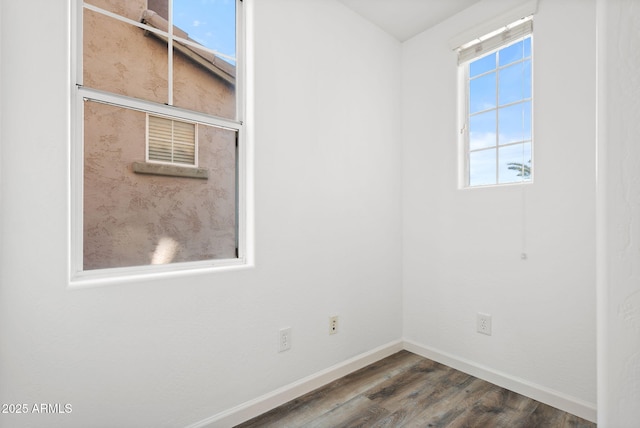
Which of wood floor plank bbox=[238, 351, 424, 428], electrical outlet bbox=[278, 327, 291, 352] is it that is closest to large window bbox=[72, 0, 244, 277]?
electrical outlet bbox=[278, 327, 291, 352]

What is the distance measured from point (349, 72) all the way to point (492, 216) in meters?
1.47

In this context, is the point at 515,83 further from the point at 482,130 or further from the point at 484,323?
the point at 484,323

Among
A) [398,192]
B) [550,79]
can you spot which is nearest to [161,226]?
[398,192]

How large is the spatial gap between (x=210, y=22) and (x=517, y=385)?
289cm

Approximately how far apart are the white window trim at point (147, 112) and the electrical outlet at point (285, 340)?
0.48 meters

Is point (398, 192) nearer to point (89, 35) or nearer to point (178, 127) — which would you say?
point (178, 127)

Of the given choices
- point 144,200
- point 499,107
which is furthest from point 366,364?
point 499,107

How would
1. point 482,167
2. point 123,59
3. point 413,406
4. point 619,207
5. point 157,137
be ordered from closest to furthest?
point 619,207
point 123,59
point 157,137
point 413,406
point 482,167

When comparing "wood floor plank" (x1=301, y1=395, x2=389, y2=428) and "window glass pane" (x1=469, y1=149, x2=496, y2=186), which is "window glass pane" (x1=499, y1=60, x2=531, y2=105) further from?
"wood floor plank" (x1=301, y1=395, x2=389, y2=428)

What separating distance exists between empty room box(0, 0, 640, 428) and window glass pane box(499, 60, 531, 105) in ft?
0.07

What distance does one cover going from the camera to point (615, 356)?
42 centimetres

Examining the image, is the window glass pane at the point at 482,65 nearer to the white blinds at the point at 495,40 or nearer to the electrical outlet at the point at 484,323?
the white blinds at the point at 495,40

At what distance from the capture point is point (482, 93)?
2.26 meters

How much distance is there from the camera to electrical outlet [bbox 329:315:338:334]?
2.14m
